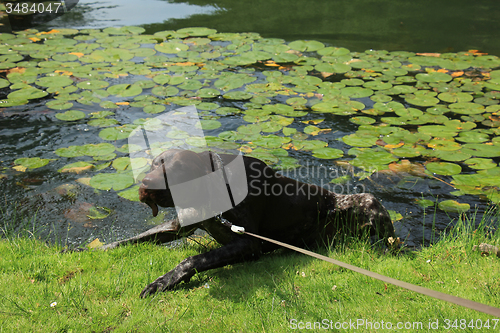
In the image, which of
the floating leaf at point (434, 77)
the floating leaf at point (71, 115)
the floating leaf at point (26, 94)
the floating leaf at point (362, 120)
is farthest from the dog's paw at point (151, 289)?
the floating leaf at point (434, 77)

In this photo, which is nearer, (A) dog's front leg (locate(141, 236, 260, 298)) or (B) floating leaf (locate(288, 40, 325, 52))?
(A) dog's front leg (locate(141, 236, 260, 298))

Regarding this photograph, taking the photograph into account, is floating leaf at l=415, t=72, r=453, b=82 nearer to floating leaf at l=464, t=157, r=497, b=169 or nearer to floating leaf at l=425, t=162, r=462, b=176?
floating leaf at l=464, t=157, r=497, b=169

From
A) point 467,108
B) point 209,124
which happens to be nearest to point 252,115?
point 209,124

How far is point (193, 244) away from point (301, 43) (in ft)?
22.0

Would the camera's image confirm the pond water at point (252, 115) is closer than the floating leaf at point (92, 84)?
Yes

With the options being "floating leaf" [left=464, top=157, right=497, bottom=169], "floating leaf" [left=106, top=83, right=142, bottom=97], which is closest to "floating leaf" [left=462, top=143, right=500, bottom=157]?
"floating leaf" [left=464, top=157, right=497, bottom=169]

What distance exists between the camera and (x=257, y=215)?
9.81 ft

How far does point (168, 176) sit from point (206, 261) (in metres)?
0.67

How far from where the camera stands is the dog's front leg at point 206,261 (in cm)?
259

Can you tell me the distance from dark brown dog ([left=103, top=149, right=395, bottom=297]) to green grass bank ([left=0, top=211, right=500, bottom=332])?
14 centimetres

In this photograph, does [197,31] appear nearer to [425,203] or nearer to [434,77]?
[434,77]

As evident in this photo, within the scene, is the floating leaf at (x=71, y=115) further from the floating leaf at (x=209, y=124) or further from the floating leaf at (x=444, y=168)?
the floating leaf at (x=444, y=168)

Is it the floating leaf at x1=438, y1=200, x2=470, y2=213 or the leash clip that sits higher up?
the leash clip

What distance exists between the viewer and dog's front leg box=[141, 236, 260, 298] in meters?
2.59
